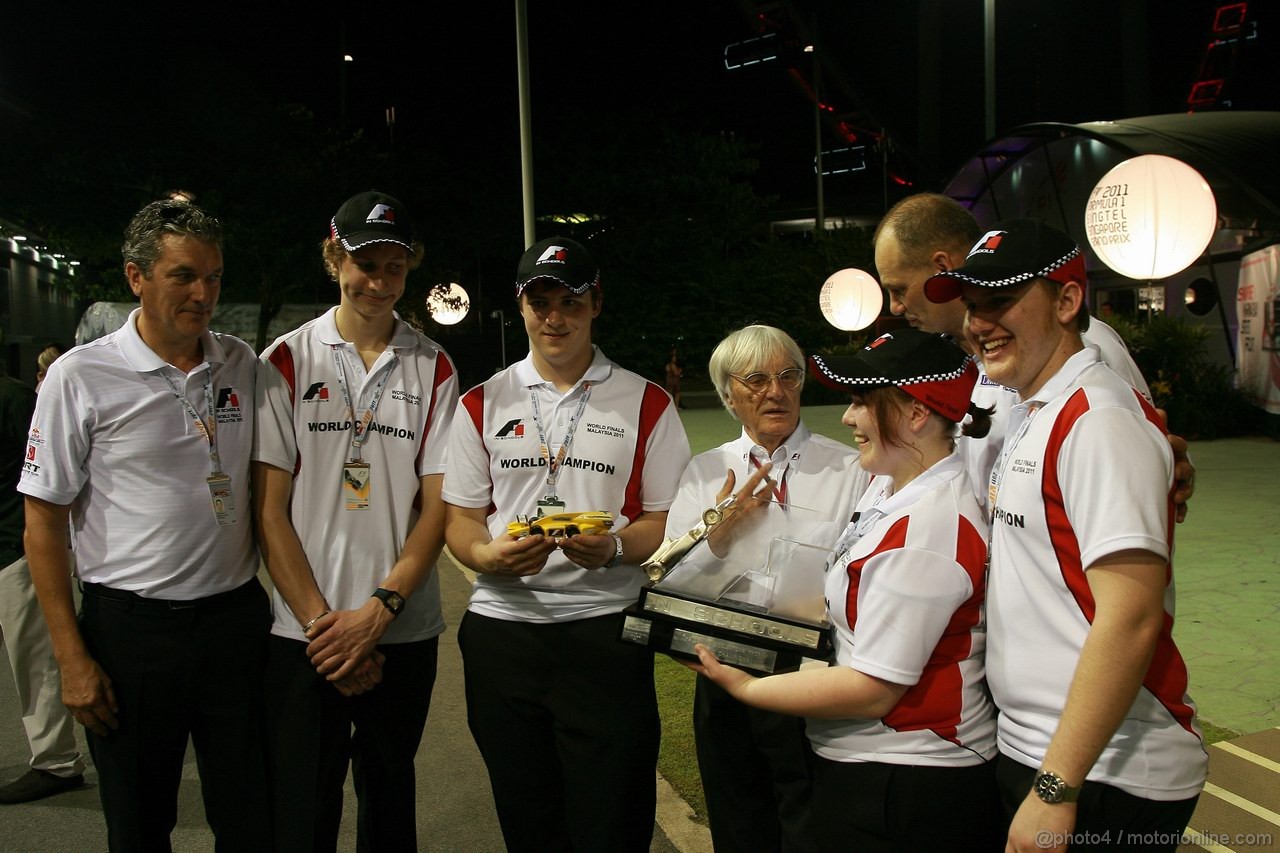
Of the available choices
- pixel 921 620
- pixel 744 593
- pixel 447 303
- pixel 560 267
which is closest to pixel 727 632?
pixel 744 593

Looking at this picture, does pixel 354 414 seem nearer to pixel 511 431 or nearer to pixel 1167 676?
pixel 511 431

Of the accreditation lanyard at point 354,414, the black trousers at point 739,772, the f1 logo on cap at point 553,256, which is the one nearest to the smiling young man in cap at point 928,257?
the f1 logo on cap at point 553,256

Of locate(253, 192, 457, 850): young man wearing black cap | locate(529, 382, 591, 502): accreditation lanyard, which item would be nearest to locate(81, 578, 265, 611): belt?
locate(253, 192, 457, 850): young man wearing black cap

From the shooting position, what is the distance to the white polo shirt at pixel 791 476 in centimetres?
291

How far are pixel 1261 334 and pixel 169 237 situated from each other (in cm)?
1814

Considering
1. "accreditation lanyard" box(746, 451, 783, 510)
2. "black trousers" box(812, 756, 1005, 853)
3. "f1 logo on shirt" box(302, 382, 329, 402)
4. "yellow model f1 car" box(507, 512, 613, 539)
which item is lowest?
"black trousers" box(812, 756, 1005, 853)

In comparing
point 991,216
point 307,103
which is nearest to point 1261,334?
point 991,216

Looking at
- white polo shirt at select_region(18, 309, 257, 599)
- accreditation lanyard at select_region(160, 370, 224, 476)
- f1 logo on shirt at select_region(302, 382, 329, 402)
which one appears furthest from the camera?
f1 logo on shirt at select_region(302, 382, 329, 402)

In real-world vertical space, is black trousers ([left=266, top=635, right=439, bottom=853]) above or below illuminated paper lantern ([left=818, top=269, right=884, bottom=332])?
below

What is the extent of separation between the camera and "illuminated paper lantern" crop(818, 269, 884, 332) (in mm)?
18906

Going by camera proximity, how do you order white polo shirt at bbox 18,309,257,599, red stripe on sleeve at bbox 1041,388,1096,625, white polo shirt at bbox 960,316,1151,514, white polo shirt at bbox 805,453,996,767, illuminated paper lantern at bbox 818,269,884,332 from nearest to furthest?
red stripe on sleeve at bbox 1041,388,1096,625 < white polo shirt at bbox 805,453,996,767 < white polo shirt at bbox 960,316,1151,514 < white polo shirt at bbox 18,309,257,599 < illuminated paper lantern at bbox 818,269,884,332

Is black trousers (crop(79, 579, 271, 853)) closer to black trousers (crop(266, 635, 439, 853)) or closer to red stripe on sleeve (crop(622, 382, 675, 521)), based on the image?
black trousers (crop(266, 635, 439, 853))

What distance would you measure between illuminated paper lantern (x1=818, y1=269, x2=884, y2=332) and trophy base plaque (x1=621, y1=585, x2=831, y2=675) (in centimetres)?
1744

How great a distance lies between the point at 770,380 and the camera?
310 cm
